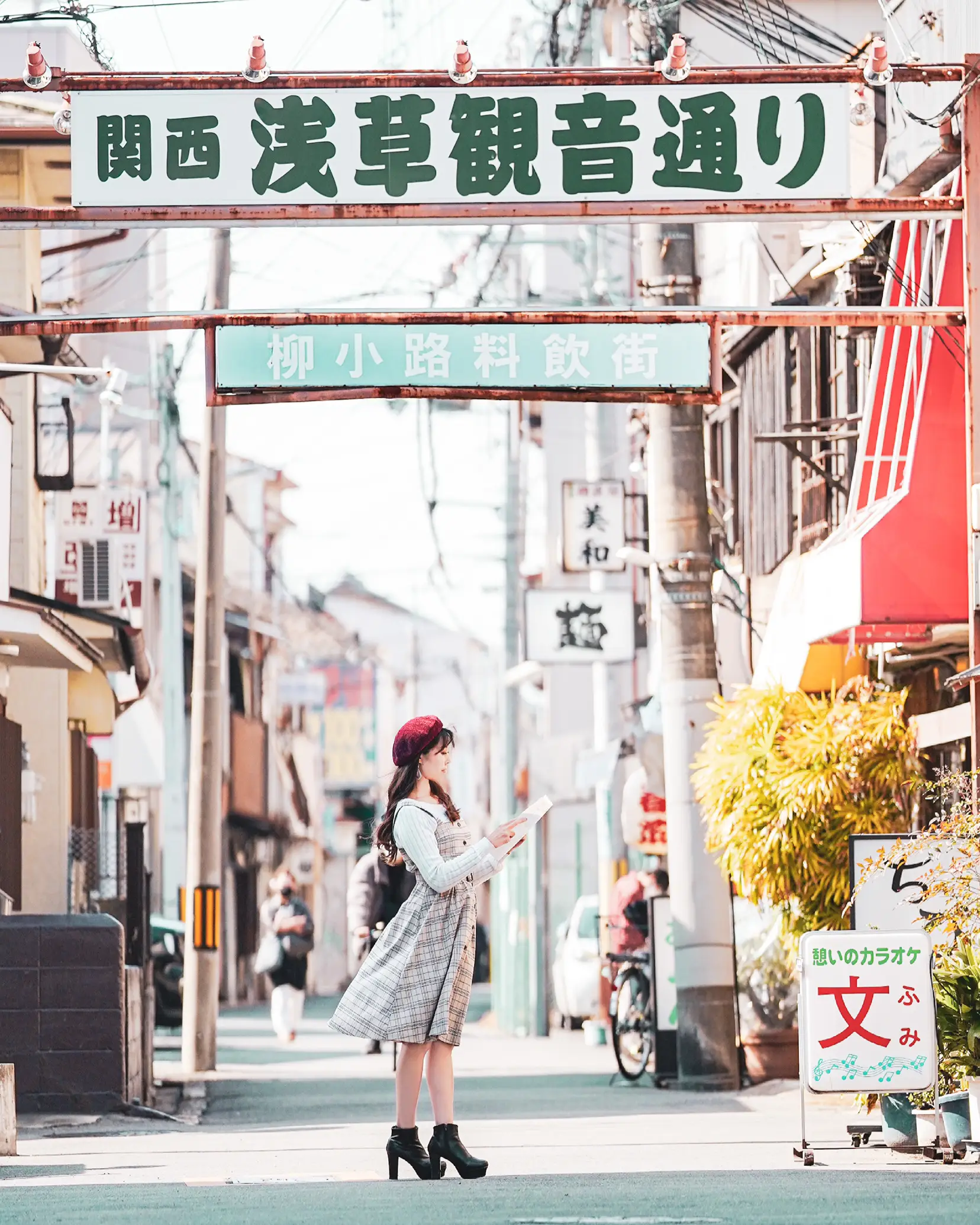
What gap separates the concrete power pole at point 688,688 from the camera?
17094mm

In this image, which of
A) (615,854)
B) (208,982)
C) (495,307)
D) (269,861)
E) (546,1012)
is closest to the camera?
(495,307)

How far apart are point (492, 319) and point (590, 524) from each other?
51.5ft

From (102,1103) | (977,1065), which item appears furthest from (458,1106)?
(977,1065)

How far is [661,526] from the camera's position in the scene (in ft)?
57.8

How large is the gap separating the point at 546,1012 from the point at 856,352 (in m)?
11.4

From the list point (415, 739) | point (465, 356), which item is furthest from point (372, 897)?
point (415, 739)

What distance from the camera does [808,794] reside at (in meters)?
15.1

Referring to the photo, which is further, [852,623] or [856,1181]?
[852,623]

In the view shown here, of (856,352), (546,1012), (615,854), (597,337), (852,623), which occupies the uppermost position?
(856,352)

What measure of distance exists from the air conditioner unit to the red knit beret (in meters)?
15.6

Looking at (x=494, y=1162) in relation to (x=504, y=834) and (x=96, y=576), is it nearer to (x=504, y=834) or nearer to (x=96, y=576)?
(x=504, y=834)

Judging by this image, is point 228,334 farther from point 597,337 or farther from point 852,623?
point 852,623

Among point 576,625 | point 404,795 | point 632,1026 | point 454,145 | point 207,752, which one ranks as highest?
point 454,145

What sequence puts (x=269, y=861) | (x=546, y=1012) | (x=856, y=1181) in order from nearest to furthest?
(x=856, y=1181) → (x=546, y=1012) → (x=269, y=861)
